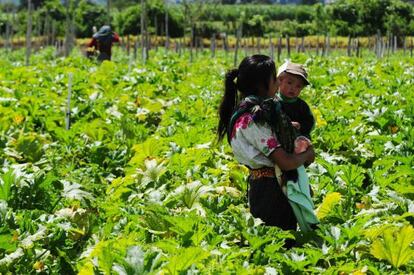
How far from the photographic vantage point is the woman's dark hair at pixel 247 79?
3.73 meters

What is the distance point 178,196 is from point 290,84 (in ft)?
3.49

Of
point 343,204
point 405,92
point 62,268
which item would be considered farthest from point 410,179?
point 405,92

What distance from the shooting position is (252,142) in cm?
376

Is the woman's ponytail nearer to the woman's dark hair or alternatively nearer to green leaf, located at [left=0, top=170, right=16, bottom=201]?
the woman's dark hair

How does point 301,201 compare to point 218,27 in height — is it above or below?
above

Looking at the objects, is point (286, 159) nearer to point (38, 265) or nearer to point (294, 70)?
point (294, 70)

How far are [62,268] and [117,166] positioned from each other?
263 cm

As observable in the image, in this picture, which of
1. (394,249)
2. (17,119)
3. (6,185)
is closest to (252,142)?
(394,249)

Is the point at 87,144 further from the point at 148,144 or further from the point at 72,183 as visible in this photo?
the point at 72,183

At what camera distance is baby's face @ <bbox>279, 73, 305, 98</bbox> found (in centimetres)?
425

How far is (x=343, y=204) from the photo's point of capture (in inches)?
188

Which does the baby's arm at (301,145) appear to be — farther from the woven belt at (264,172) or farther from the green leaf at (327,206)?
the green leaf at (327,206)

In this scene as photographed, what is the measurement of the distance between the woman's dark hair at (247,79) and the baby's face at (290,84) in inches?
18.4

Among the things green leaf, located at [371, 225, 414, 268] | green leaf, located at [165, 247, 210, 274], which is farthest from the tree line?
green leaf, located at [165, 247, 210, 274]
